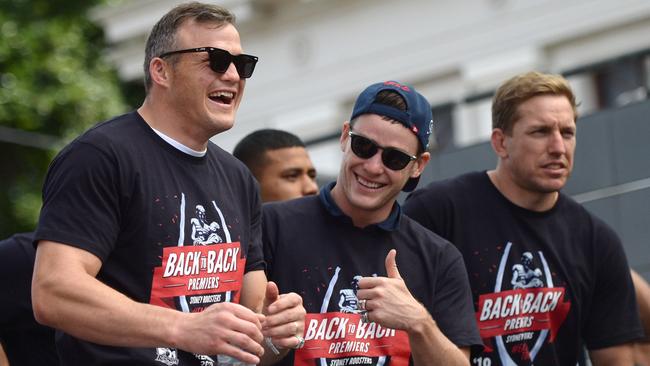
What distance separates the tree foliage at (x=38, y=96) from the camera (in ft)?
73.9

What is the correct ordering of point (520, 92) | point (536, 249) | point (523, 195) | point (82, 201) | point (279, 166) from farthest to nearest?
point (279, 166), point (520, 92), point (523, 195), point (536, 249), point (82, 201)

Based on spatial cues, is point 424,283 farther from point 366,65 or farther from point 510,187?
point 366,65

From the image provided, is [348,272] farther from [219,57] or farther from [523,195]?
[523,195]

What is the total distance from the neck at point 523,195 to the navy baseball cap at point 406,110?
0.88 m

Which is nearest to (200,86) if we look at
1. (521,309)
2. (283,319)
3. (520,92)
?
(283,319)

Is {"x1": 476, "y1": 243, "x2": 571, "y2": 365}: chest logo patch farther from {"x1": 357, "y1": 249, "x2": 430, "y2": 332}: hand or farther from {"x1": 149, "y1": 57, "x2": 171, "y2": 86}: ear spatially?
{"x1": 149, "y1": 57, "x2": 171, "y2": 86}: ear

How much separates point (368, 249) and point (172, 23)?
4.05ft

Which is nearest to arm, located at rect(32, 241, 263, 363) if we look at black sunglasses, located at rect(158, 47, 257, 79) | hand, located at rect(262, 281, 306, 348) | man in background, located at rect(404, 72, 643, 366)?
hand, located at rect(262, 281, 306, 348)

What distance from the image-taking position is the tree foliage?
2252cm

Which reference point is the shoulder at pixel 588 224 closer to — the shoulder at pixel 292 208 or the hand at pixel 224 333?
the shoulder at pixel 292 208

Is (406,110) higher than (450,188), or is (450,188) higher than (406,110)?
(450,188)

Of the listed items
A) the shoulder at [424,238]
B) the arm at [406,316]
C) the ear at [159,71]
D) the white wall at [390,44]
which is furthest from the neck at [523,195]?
the white wall at [390,44]

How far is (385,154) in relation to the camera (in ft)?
18.4

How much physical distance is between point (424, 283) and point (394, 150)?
524 mm
